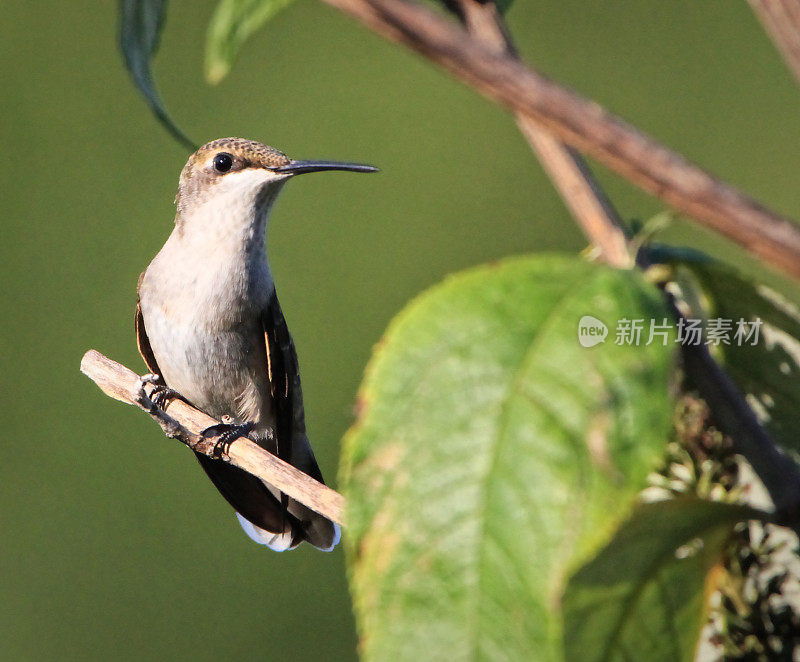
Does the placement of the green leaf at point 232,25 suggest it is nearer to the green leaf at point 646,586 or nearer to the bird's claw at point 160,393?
the green leaf at point 646,586

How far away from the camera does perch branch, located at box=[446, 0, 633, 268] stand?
58 centimetres

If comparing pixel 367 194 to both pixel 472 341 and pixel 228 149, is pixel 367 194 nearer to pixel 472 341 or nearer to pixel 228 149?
pixel 228 149

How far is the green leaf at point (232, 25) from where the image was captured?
0.65 metres

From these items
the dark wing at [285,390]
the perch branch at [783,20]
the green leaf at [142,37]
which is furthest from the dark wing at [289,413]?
the perch branch at [783,20]

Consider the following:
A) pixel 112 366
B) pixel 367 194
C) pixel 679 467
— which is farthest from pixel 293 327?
pixel 679 467

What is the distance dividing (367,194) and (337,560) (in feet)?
8.48

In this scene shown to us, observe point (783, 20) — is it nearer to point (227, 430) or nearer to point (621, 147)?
point (621, 147)

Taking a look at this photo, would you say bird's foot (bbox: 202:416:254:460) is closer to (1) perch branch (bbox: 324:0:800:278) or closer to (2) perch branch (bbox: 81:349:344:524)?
(2) perch branch (bbox: 81:349:344:524)

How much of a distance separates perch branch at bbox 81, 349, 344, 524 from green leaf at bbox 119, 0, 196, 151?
52cm

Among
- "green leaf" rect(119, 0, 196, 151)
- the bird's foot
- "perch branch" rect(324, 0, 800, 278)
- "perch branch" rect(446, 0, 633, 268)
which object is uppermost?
the bird's foot

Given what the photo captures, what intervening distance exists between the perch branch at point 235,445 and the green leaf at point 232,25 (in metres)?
0.53

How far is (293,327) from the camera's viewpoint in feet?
20.9

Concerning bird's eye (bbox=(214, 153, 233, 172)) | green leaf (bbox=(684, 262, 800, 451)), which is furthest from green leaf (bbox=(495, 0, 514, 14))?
bird's eye (bbox=(214, 153, 233, 172))

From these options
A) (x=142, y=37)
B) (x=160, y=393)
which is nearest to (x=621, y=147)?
(x=142, y=37)
